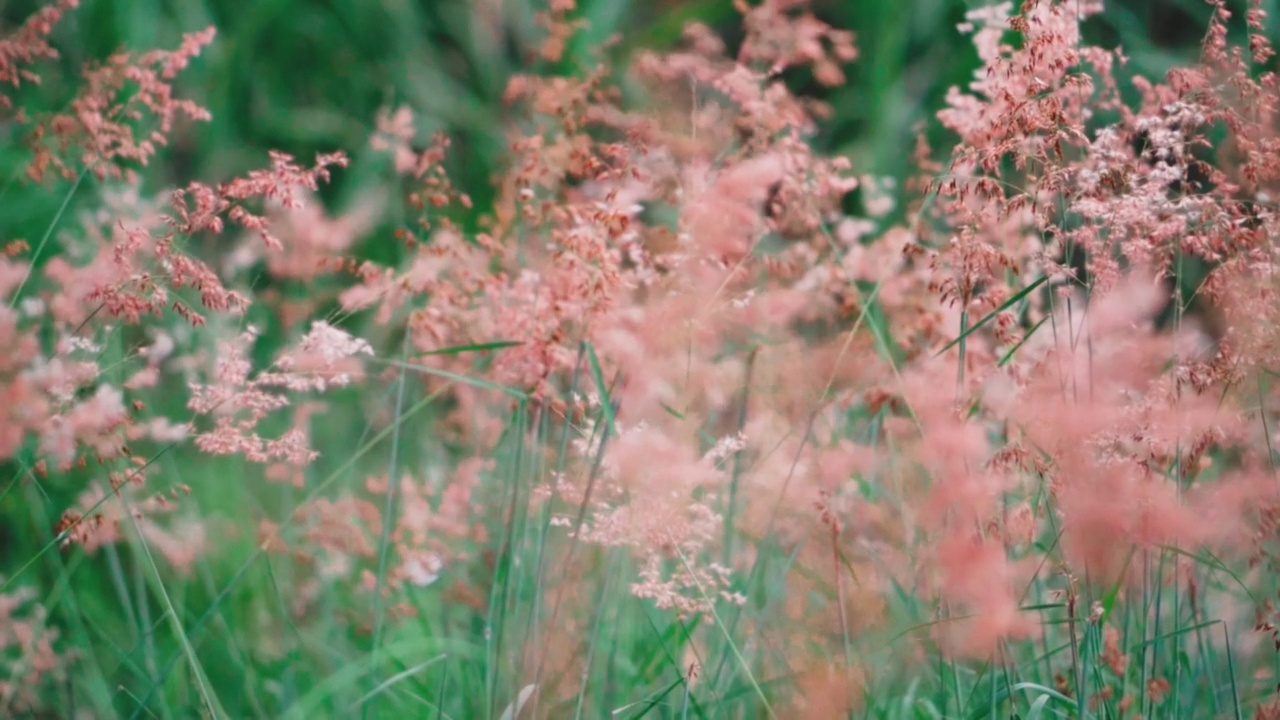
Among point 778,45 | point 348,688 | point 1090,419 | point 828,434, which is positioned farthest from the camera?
point 778,45

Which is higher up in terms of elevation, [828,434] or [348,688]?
[828,434]

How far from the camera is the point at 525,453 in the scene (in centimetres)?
113

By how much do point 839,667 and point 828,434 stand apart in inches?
16.6

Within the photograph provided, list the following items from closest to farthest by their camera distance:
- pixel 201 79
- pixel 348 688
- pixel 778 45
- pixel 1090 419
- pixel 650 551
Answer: pixel 1090 419 → pixel 650 551 → pixel 348 688 → pixel 778 45 → pixel 201 79

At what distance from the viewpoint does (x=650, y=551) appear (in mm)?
872

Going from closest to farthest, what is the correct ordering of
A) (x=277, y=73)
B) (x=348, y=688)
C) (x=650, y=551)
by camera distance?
(x=650, y=551), (x=348, y=688), (x=277, y=73)

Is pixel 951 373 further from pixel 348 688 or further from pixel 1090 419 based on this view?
pixel 348 688

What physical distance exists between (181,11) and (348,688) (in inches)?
71.3

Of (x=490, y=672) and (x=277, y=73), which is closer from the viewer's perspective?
(x=490, y=672)

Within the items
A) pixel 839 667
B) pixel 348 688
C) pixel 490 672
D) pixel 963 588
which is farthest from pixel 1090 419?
pixel 348 688

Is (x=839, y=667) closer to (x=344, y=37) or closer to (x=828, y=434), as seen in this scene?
(x=828, y=434)

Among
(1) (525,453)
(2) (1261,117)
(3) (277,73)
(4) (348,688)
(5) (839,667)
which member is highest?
(3) (277,73)

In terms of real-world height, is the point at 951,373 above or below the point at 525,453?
above

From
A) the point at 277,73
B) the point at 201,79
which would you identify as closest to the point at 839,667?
the point at 201,79
